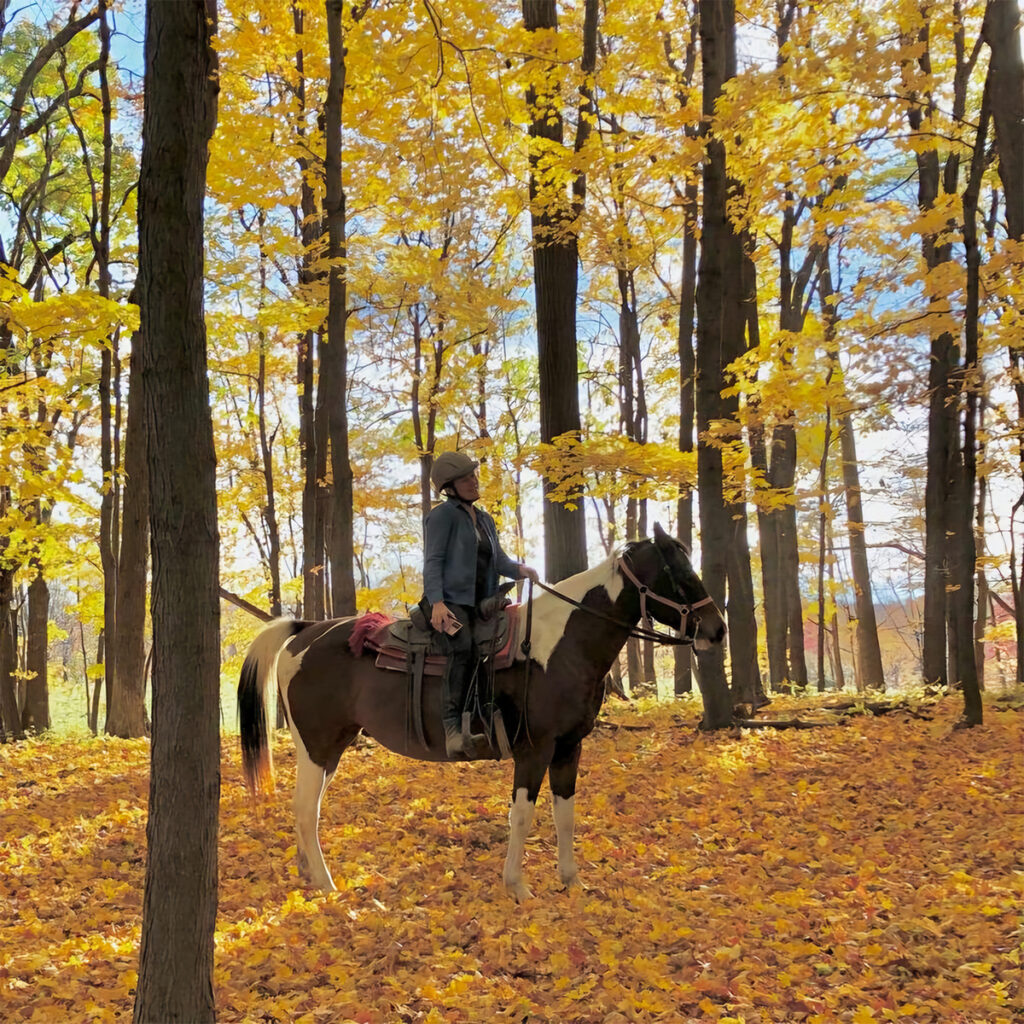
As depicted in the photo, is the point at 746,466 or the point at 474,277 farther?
the point at 474,277

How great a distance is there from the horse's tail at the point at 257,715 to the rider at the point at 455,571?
61.8 inches

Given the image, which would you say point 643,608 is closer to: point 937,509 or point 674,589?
point 674,589

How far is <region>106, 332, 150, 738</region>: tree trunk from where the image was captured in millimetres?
12727

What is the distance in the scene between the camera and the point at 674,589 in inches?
226

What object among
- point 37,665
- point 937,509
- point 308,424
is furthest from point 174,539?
point 37,665

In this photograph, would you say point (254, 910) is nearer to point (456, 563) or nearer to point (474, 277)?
point (456, 563)

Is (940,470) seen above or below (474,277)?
below

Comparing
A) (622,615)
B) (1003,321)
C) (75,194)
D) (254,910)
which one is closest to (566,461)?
(622,615)

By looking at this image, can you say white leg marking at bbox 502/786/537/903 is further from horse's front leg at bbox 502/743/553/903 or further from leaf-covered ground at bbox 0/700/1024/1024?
leaf-covered ground at bbox 0/700/1024/1024

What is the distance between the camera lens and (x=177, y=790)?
3188 mm

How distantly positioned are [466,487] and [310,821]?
9.16 ft

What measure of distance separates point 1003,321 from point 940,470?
3.68 meters

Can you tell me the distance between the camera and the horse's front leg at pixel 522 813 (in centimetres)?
564

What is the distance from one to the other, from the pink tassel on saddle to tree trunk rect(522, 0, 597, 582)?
3987mm
